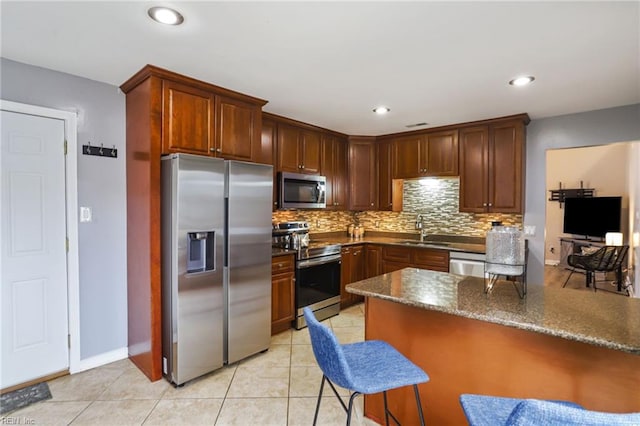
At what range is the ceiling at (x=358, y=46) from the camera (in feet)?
5.71

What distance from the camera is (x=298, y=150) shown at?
13.4 feet

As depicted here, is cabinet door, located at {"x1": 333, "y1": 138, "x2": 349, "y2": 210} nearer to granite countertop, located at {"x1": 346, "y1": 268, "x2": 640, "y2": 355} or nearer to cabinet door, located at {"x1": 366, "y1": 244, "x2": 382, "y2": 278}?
cabinet door, located at {"x1": 366, "y1": 244, "x2": 382, "y2": 278}

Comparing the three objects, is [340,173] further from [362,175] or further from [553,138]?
[553,138]

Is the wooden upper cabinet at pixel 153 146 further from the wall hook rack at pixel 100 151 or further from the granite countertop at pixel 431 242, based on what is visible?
the granite countertop at pixel 431 242

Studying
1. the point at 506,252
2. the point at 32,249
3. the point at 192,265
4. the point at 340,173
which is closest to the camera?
the point at 506,252

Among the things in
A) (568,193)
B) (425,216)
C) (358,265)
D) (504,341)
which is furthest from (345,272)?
(568,193)

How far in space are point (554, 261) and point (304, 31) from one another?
888cm

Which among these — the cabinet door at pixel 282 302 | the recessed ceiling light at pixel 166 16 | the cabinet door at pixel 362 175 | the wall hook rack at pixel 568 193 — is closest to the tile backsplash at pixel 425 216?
the cabinet door at pixel 362 175

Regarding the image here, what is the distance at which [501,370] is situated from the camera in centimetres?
160

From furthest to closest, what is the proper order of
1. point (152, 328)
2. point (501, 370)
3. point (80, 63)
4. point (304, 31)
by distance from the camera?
point (152, 328) < point (80, 63) < point (304, 31) < point (501, 370)

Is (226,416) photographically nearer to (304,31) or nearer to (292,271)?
(292,271)

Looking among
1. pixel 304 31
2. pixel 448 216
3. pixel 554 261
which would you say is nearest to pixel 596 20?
pixel 304 31

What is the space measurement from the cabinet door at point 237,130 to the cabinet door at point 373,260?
215cm

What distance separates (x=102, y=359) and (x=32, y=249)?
1.08m
